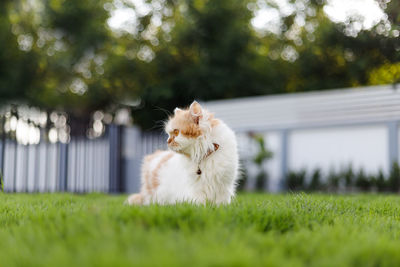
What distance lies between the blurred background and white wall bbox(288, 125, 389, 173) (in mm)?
29

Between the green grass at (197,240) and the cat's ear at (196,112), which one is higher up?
the cat's ear at (196,112)

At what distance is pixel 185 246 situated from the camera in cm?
210

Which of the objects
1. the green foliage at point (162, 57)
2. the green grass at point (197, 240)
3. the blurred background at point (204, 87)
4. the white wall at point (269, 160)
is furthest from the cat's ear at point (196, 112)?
the green foliage at point (162, 57)

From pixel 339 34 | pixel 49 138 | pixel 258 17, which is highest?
pixel 258 17

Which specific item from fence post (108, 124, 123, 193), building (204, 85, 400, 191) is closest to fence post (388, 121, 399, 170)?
building (204, 85, 400, 191)

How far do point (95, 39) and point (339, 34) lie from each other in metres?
11.7

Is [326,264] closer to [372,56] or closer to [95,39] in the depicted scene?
[372,56]

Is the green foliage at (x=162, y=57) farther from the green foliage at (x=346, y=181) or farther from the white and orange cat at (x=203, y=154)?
the white and orange cat at (x=203, y=154)

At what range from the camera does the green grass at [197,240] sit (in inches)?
74.5

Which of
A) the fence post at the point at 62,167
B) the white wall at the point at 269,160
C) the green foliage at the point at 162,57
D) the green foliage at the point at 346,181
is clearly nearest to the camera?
the fence post at the point at 62,167

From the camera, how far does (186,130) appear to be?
4.04 metres

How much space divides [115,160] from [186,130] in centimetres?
767

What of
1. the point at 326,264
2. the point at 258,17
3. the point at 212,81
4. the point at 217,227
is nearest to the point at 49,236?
the point at 217,227

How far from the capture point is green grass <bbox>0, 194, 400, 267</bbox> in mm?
1892
